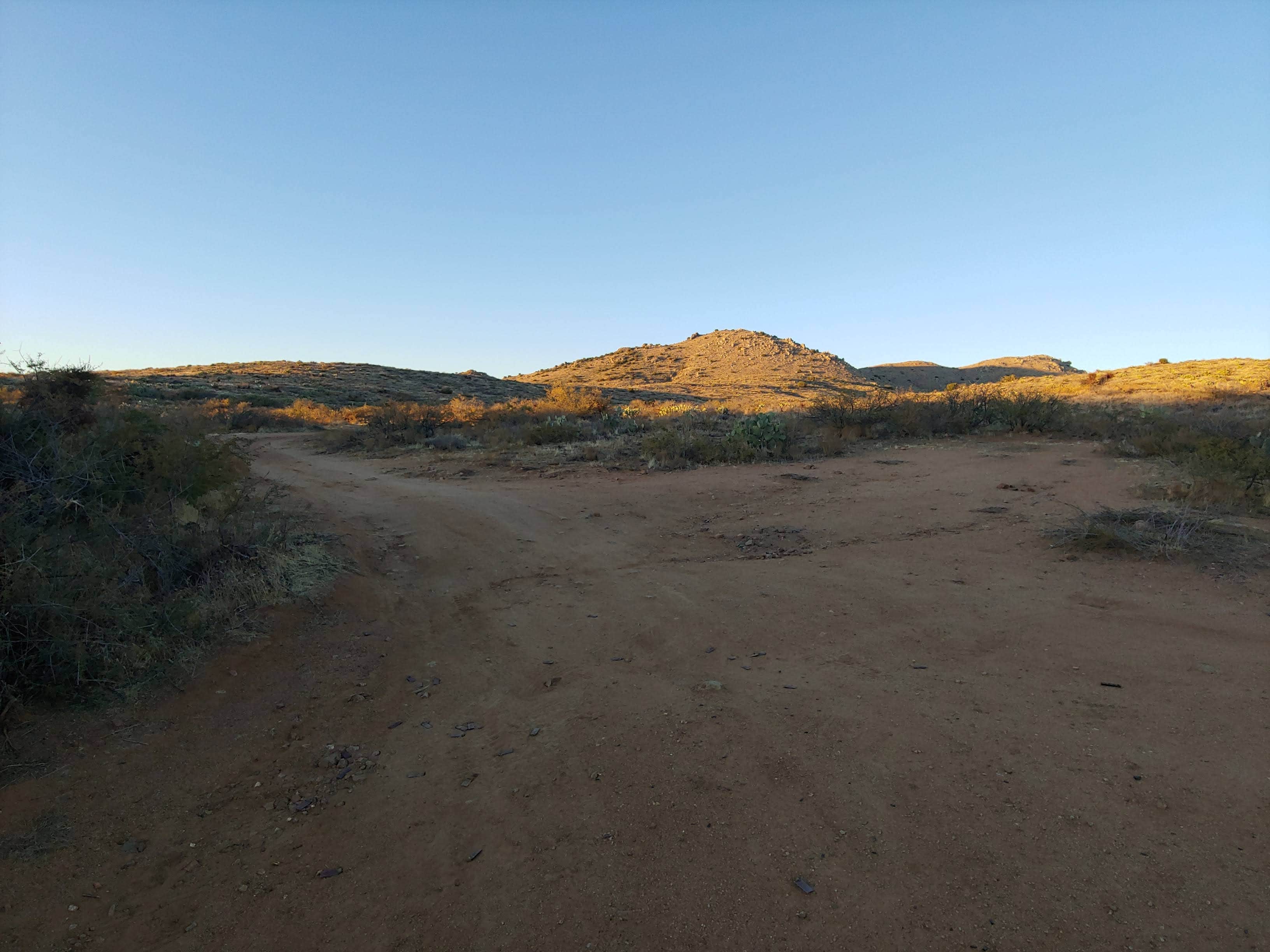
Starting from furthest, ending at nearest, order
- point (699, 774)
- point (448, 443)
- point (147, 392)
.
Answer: point (147, 392), point (448, 443), point (699, 774)

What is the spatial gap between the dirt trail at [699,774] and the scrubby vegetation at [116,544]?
33 centimetres

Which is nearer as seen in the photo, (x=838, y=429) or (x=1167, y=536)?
(x=1167, y=536)

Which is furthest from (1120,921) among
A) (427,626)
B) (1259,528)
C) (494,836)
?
(1259,528)

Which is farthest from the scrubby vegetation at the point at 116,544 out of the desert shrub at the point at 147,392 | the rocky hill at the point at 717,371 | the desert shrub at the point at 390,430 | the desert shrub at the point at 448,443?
the rocky hill at the point at 717,371

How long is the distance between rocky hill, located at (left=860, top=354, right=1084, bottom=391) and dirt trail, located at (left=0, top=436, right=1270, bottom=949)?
5075 centimetres

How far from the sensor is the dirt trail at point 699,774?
226 cm

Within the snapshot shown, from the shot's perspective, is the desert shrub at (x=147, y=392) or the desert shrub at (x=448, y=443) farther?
the desert shrub at (x=147, y=392)

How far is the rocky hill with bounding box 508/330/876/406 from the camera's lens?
42.3 meters

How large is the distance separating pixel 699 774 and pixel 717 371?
53.3 m

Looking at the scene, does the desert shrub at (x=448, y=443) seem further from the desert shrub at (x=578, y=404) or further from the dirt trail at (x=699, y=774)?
the dirt trail at (x=699, y=774)

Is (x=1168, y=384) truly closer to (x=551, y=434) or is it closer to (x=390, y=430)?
(x=551, y=434)

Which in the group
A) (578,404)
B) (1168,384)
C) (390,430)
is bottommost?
(390,430)

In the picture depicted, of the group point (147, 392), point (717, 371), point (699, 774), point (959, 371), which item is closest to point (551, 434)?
point (699, 774)

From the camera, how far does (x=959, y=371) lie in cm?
6775
